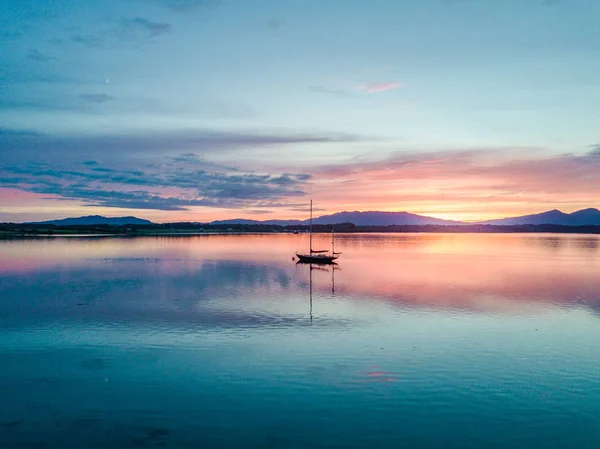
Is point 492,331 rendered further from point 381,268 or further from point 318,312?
point 381,268

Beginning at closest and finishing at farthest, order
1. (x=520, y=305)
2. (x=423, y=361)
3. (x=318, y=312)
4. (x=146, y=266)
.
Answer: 1. (x=423, y=361)
2. (x=318, y=312)
3. (x=520, y=305)
4. (x=146, y=266)

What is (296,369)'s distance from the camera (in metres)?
17.7

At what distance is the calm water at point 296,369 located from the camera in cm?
1258

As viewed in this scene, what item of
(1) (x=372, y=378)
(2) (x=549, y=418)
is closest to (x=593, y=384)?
(2) (x=549, y=418)

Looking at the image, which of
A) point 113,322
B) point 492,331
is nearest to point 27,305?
point 113,322

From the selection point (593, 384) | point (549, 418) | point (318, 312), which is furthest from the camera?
point (318, 312)

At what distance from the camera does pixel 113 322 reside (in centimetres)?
2555

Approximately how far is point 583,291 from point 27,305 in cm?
4403

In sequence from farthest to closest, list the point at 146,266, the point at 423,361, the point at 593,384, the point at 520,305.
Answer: the point at 146,266, the point at 520,305, the point at 423,361, the point at 593,384

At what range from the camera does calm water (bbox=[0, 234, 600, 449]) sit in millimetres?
12578

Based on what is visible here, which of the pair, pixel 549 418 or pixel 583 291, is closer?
pixel 549 418

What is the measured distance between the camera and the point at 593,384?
Answer: 16438 mm

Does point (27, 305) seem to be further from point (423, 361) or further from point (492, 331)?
point (492, 331)

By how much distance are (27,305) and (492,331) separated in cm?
2922
